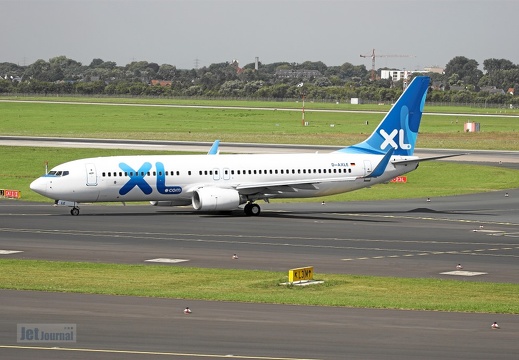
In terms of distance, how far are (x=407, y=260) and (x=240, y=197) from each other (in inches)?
802

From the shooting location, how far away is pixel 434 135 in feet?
492

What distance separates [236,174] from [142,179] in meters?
6.62

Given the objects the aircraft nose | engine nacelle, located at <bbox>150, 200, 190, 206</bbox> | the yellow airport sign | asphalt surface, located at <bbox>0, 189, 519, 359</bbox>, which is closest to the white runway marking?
asphalt surface, located at <bbox>0, 189, 519, 359</bbox>

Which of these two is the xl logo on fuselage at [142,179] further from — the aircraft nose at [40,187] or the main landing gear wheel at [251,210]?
the main landing gear wheel at [251,210]

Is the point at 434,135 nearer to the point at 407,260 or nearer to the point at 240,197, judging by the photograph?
the point at 240,197

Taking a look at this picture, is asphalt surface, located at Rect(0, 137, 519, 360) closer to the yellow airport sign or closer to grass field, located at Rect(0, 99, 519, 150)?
the yellow airport sign

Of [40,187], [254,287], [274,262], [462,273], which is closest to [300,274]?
[254,287]

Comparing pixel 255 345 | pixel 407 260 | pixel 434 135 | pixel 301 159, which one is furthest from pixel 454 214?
pixel 434 135

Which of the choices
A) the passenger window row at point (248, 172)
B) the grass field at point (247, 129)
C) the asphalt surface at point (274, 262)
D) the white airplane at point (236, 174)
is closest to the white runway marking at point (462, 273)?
the asphalt surface at point (274, 262)

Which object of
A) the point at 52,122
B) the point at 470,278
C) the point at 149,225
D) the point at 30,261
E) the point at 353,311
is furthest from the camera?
the point at 52,122

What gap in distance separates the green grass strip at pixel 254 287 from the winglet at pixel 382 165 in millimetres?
25899

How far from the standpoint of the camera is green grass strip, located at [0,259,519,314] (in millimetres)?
36969

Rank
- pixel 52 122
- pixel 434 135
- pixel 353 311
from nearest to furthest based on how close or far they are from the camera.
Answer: pixel 353 311, pixel 434 135, pixel 52 122

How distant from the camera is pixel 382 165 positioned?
69562 millimetres
